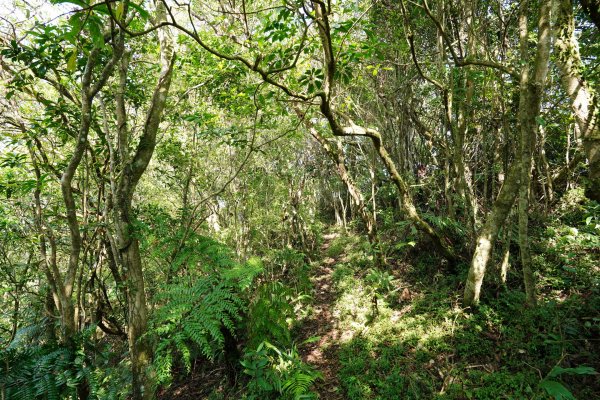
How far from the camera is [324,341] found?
536cm

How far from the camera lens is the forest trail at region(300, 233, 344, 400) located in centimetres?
414

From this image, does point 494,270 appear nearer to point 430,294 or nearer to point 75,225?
point 430,294

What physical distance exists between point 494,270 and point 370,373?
266 cm

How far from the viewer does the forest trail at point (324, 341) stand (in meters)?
4.14

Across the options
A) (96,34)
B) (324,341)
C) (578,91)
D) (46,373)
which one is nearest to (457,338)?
(324,341)

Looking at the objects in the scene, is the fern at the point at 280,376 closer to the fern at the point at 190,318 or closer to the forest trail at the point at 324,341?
the forest trail at the point at 324,341

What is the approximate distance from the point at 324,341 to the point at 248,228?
12.6ft

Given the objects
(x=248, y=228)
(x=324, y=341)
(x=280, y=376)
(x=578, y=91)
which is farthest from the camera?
(x=248, y=228)

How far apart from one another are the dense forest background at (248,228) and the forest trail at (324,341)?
38 mm

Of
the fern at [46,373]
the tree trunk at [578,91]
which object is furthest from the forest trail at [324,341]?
the tree trunk at [578,91]

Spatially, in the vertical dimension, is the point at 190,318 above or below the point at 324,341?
above

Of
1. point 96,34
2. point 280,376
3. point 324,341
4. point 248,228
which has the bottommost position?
point 324,341

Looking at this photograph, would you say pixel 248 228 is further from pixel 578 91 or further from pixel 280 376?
pixel 578 91

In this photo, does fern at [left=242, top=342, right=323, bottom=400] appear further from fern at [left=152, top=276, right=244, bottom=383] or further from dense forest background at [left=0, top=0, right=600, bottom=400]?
fern at [left=152, top=276, right=244, bottom=383]
